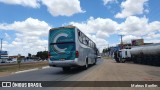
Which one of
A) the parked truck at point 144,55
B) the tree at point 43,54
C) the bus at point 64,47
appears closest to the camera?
the bus at point 64,47

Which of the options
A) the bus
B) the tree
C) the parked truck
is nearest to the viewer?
the bus

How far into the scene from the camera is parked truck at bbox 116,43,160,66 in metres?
36.8

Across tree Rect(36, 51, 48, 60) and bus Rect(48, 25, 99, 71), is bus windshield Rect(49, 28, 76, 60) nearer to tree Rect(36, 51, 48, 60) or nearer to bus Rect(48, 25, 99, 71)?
bus Rect(48, 25, 99, 71)

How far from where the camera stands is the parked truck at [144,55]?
36.8 m

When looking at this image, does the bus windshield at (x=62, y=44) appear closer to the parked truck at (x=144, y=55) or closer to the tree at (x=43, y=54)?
the parked truck at (x=144, y=55)

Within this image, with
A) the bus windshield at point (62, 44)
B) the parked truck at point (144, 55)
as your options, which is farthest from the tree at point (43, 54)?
the bus windshield at point (62, 44)

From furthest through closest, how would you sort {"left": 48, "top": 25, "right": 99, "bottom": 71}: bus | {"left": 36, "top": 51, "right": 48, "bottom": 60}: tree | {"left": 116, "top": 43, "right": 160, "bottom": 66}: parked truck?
{"left": 36, "top": 51, "right": 48, "bottom": 60}: tree < {"left": 116, "top": 43, "right": 160, "bottom": 66}: parked truck < {"left": 48, "top": 25, "right": 99, "bottom": 71}: bus

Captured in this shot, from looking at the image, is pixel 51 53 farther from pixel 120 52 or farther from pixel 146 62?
pixel 120 52

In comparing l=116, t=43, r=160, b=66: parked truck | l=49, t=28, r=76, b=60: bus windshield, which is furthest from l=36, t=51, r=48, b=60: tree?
l=49, t=28, r=76, b=60: bus windshield

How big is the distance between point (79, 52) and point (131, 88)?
445 inches

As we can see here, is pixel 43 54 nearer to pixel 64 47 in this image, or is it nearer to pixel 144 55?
pixel 144 55

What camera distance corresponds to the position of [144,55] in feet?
142

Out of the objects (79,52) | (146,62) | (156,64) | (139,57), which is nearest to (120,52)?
(139,57)

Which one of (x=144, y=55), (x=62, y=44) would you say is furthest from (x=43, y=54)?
(x=62, y=44)
